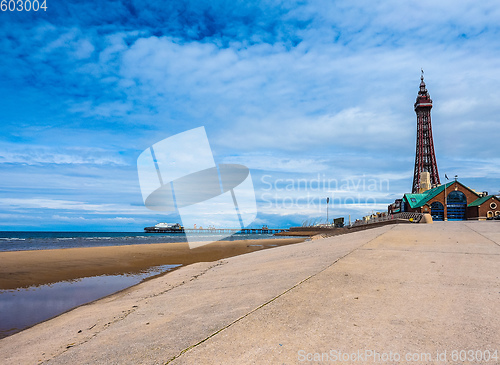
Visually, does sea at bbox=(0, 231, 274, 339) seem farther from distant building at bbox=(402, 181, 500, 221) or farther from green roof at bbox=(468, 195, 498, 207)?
green roof at bbox=(468, 195, 498, 207)

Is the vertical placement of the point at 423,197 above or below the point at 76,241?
above

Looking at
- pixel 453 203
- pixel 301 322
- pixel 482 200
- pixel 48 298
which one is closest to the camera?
pixel 301 322

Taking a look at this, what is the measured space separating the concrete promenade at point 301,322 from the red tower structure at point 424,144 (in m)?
117

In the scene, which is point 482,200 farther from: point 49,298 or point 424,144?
point 49,298

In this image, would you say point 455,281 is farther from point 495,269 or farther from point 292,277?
point 292,277

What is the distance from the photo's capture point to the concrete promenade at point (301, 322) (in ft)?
12.6

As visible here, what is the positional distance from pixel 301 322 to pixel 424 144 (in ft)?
419

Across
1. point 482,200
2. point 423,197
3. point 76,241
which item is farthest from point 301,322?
point 423,197

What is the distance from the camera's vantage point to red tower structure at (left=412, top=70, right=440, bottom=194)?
11100 cm

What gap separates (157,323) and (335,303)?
10.6ft

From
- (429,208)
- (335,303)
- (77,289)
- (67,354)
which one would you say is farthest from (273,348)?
(429,208)

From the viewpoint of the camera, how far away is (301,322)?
459cm

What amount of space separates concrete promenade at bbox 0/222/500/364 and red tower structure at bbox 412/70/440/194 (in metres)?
117

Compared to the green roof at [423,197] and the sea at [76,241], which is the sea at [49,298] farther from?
the green roof at [423,197]
